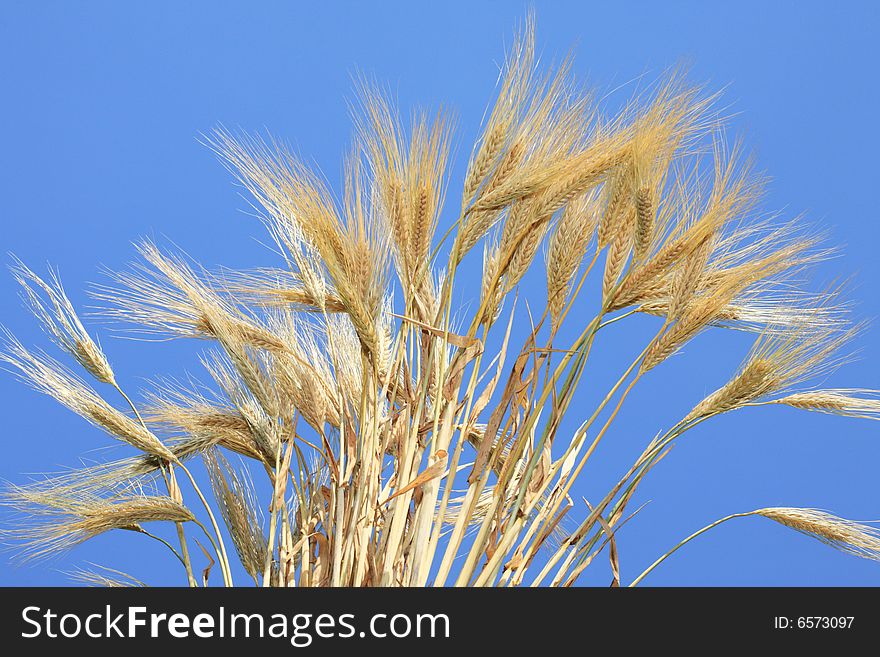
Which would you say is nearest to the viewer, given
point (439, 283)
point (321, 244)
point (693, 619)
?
point (693, 619)

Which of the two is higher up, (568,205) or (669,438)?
(568,205)

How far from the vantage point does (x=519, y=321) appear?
2.28 metres

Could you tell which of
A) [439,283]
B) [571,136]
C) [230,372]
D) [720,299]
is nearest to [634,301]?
[720,299]

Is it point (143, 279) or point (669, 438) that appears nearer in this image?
point (669, 438)

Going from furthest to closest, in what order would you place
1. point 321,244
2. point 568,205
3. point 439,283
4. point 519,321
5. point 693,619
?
point 519,321
point 439,283
point 568,205
point 321,244
point 693,619

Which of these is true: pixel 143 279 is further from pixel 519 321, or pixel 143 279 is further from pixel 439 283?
pixel 519 321

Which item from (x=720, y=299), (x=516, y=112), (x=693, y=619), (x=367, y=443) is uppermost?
(x=516, y=112)

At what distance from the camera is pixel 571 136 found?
5.73ft

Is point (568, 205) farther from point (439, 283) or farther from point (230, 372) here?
point (230, 372)

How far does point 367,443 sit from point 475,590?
0.32 m

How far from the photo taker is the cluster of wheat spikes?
169 centimetres

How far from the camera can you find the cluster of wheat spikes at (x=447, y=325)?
66.4 inches

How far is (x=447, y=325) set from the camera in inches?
69.0

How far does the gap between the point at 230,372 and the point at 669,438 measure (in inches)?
31.5
